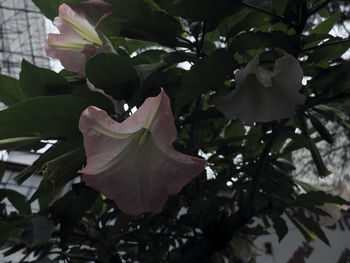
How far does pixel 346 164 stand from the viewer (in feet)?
11.2

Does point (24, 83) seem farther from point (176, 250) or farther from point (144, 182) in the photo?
point (176, 250)

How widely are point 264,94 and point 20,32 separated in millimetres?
5355

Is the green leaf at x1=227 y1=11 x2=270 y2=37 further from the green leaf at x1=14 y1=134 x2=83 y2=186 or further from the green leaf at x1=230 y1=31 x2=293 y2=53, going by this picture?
the green leaf at x1=14 y1=134 x2=83 y2=186

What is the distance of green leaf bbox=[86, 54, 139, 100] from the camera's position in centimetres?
39

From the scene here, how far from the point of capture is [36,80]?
0.44 m

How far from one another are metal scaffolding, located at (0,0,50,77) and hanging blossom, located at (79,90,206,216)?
483 cm

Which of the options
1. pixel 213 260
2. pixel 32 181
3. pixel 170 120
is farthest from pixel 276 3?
pixel 32 181

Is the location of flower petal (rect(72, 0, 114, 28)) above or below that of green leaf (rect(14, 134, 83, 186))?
above

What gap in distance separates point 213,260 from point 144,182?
52cm

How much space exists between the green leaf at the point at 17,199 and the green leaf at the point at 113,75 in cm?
32

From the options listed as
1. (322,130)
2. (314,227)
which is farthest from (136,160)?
(314,227)

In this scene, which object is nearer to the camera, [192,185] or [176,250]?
[192,185]

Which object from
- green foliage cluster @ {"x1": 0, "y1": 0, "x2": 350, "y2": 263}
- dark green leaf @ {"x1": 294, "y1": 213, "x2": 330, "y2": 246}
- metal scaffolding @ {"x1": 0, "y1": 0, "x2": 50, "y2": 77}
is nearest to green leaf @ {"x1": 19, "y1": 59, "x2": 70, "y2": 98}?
green foliage cluster @ {"x1": 0, "y1": 0, "x2": 350, "y2": 263}

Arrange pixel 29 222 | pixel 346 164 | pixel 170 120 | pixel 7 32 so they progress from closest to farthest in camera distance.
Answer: pixel 170 120 → pixel 29 222 → pixel 346 164 → pixel 7 32
